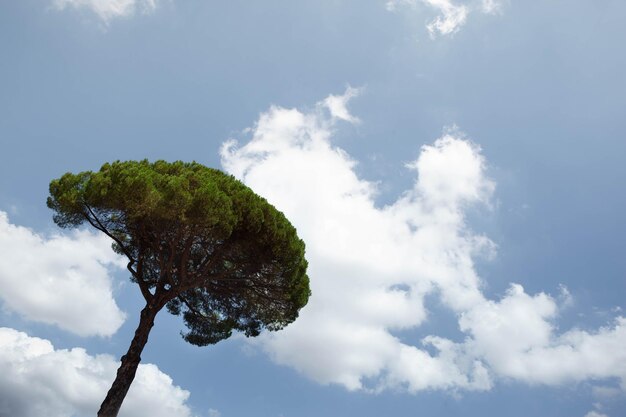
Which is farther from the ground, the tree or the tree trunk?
the tree

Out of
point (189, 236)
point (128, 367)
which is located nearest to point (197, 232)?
point (189, 236)

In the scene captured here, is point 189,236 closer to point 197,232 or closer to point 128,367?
point 197,232

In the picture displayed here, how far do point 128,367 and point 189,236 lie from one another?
4.71 meters

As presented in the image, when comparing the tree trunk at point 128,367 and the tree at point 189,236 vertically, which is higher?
the tree at point 189,236

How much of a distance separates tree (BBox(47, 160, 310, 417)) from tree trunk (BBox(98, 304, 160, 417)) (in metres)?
0.03

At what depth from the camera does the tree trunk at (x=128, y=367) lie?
14.6 meters

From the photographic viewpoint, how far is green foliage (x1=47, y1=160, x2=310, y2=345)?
578 inches

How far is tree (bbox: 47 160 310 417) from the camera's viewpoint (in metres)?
14.7

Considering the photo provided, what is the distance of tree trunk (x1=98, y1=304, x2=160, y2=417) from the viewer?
1458 cm

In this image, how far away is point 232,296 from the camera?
1964 cm

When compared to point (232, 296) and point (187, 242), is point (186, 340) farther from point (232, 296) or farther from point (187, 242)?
point (187, 242)

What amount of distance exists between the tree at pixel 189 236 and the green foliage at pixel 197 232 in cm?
3

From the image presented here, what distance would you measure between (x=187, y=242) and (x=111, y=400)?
5535mm

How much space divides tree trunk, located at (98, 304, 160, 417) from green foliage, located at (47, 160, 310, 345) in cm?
64
